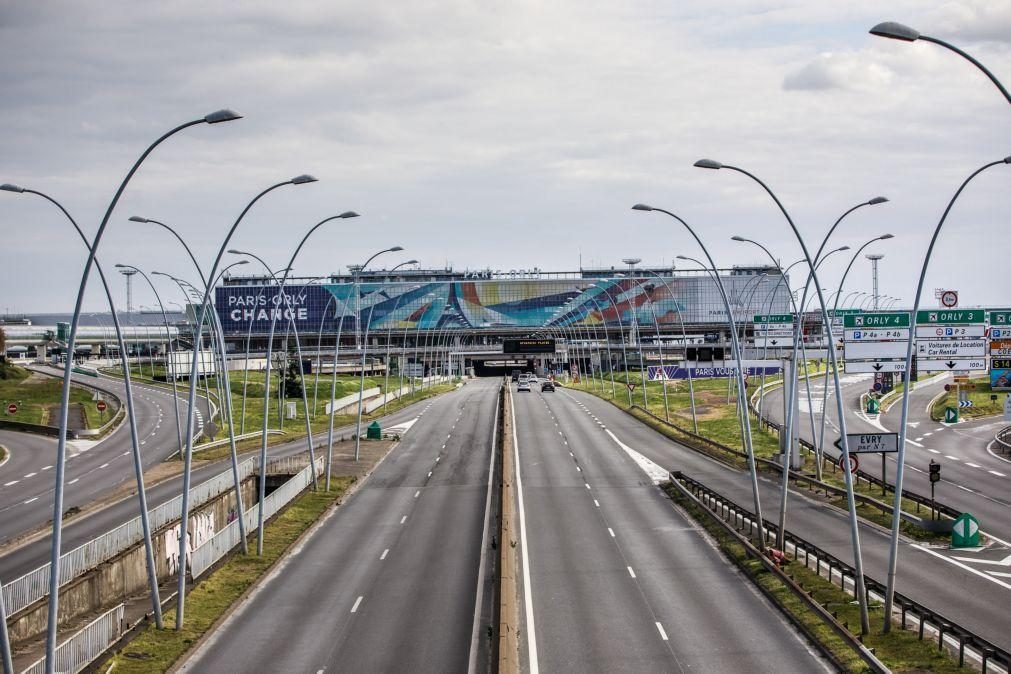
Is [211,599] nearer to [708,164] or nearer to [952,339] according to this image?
[708,164]

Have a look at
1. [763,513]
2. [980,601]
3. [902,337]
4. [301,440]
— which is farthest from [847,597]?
[301,440]

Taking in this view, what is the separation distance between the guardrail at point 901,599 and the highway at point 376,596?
9.79 m

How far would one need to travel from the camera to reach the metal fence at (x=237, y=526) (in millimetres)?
34188

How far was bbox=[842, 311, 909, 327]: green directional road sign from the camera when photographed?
2098 inches

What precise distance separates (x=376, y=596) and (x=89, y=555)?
935 cm

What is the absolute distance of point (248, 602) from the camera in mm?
31156

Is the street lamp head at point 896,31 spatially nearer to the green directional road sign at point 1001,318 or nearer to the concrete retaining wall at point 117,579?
the concrete retaining wall at point 117,579

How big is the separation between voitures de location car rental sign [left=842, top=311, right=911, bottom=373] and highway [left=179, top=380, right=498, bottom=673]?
63.7 ft

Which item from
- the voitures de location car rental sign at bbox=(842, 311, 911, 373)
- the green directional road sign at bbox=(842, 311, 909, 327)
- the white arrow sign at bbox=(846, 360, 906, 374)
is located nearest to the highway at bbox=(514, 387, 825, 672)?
the white arrow sign at bbox=(846, 360, 906, 374)

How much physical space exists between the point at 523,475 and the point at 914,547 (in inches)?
980

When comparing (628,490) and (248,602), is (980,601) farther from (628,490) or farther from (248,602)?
(628,490)

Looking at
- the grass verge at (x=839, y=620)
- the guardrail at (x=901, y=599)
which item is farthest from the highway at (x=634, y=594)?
the guardrail at (x=901, y=599)

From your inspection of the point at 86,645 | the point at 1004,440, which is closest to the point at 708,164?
the point at 86,645

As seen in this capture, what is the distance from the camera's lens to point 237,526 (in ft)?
126
